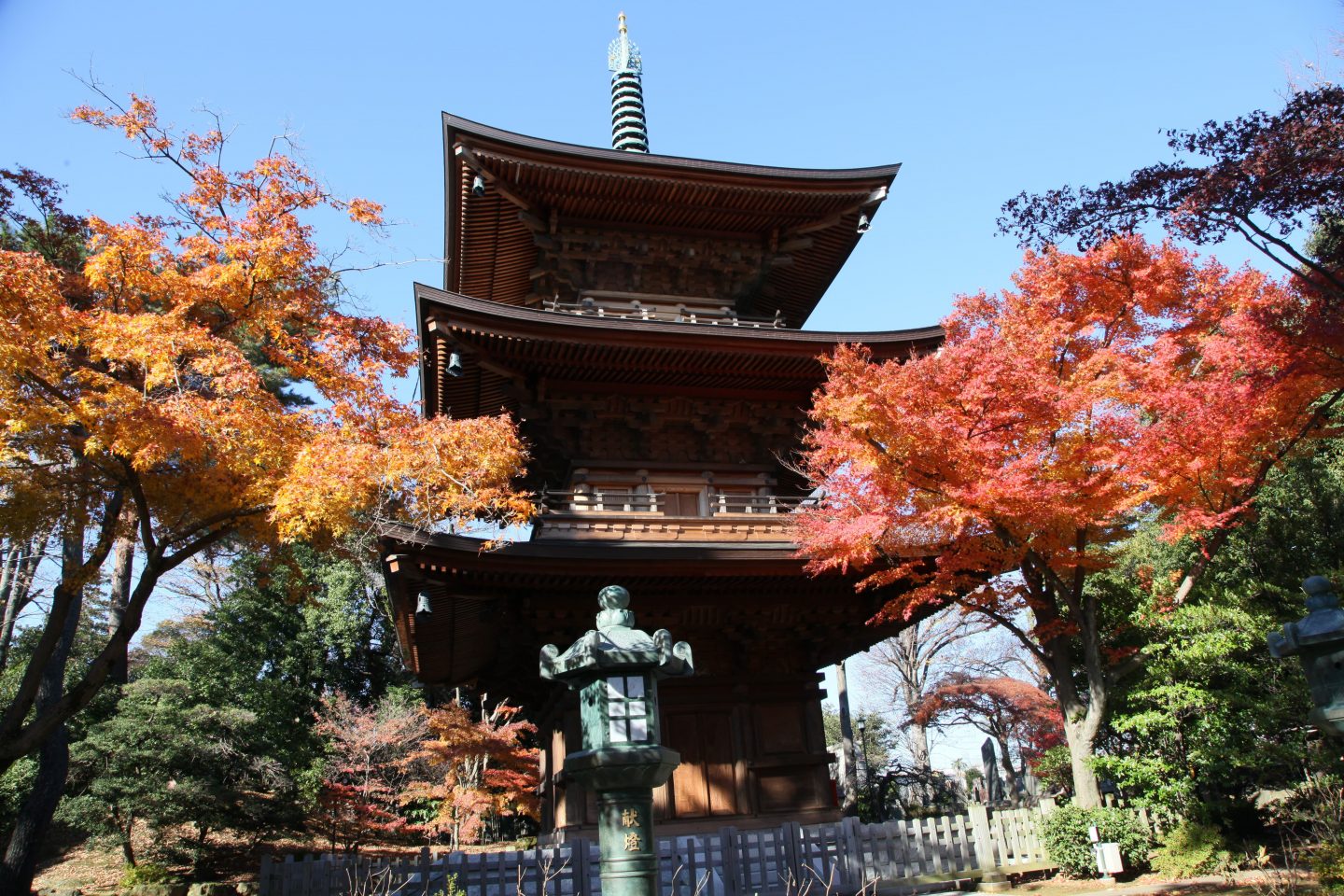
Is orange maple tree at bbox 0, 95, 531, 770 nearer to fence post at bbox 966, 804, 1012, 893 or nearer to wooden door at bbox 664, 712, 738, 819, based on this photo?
wooden door at bbox 664, 712, 738, 819

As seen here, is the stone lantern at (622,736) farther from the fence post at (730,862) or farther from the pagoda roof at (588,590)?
the fence post at (730,862)

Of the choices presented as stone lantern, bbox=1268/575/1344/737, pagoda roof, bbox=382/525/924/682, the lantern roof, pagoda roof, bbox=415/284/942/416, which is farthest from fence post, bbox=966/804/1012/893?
the lantern roof

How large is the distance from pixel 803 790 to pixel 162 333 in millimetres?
10699

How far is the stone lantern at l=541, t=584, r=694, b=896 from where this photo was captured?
5.09m

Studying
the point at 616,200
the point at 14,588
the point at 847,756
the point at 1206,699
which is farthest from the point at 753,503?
the point at 14,588

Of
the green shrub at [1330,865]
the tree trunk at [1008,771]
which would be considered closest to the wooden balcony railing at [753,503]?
the green shrub at [1330,865]

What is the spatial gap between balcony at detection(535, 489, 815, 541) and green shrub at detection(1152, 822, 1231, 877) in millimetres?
7227

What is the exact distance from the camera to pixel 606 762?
16.9 ft

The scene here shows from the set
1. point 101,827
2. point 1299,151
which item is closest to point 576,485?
point 1299,151

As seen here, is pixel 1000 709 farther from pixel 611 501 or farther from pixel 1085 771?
pixel 611 501

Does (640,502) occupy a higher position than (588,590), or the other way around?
(640,502)

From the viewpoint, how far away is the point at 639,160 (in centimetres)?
1420

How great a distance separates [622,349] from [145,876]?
53.8 ft

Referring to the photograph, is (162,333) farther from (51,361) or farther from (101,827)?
(101,827)
